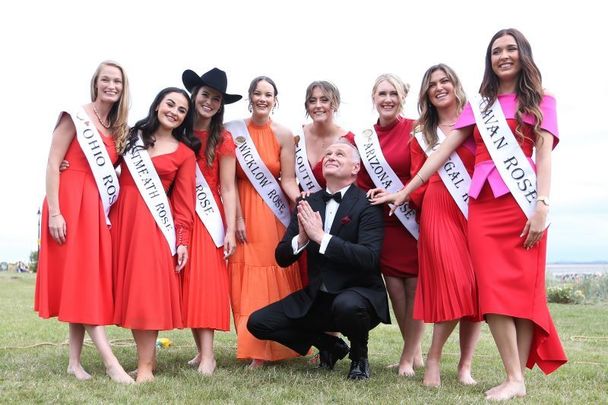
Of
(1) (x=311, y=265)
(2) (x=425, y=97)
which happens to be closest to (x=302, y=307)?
(1) (x=311, y=265)

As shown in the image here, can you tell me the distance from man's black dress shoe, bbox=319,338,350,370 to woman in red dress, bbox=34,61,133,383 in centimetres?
134

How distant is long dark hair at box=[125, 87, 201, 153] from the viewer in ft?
14.0

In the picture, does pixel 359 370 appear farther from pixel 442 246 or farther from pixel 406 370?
pixel 442 246

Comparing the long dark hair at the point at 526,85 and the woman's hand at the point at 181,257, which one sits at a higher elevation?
the long dark hair at the point at 526,85

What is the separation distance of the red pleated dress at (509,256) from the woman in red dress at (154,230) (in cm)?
185

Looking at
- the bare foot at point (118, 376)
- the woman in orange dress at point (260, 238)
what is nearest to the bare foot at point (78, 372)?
the bare foot at point (118, 376)

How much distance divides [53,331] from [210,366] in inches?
126

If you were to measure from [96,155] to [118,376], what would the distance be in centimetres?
136

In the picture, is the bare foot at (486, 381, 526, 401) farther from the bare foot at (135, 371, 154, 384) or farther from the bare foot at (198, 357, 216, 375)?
the bare foot at (135, 371, 154, 384)

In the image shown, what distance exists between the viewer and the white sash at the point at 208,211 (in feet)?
14.8

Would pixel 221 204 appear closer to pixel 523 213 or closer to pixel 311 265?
pixel 311 265

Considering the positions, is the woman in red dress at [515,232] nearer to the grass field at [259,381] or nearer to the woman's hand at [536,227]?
the woman's hand at [536,227]

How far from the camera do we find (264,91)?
4.75m

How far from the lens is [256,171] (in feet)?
15.9
